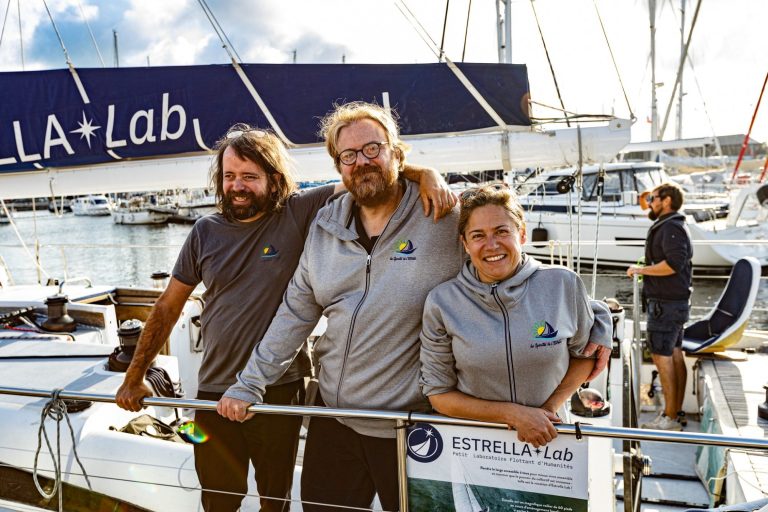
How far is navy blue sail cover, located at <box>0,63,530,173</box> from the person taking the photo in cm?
373

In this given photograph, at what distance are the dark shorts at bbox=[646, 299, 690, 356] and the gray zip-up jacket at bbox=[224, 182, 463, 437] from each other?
336 cm

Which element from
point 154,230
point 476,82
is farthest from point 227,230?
point 154,230

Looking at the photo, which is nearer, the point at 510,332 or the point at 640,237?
the point at 510,332

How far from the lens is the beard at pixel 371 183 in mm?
1900

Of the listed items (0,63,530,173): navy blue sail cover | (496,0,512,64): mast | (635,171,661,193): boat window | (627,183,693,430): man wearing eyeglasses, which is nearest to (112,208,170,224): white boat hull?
(635,171,661,193): boat window

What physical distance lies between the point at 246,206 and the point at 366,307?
0.67 metres

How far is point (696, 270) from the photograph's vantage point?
16344 millimetres

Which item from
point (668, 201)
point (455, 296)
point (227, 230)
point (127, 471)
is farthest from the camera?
point (668, 201)

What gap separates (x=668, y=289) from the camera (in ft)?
14.8

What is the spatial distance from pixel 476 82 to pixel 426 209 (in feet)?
6.85

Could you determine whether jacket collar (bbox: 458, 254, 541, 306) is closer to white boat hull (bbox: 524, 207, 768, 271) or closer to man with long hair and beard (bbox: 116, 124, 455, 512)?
man with long hair and beard (bbox: 116, 124, 455, 512)

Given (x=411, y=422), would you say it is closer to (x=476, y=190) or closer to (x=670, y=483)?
(x=476, y=190)

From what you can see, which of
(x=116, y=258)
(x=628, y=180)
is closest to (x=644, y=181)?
(x=628, y=180)

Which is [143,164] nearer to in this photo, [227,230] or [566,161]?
[227,230]
